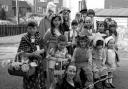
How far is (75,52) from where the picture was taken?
6312 mm

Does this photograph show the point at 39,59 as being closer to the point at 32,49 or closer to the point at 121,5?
the point at 32,49

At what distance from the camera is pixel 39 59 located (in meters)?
5.25

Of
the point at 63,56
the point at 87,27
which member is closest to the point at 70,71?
the point at 63,56

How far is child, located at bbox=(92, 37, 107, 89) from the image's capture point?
6898mm

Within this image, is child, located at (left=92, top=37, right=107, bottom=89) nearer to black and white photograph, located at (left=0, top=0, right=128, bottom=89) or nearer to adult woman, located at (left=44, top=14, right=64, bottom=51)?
black and white photograph, located at (left=0, top=0, right=128, bottom=89)

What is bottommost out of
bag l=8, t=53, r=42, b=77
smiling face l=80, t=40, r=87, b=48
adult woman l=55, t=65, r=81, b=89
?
adult woman l=55, t=65, r=81, b=89

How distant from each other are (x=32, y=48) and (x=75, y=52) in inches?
47.6

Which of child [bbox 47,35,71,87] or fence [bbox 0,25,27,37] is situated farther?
fence [bbox 0,25,27,37]

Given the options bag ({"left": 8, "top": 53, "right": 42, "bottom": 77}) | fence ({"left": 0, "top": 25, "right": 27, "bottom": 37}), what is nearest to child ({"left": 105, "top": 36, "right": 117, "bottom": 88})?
bag ({"left": 8, "top": 53, "right": 42, "bottom": 77})

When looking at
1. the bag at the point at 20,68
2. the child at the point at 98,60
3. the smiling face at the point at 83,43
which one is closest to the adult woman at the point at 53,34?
the smiling face at the point at 83,43

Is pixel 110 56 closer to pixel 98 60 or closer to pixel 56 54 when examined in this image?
pixel 98 60

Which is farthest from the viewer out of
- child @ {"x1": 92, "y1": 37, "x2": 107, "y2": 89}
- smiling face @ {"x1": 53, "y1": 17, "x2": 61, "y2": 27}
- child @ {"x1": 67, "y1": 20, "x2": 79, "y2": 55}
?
child @ {"x1": 67, "y1": 20, "x2": 79, "y2": 55}

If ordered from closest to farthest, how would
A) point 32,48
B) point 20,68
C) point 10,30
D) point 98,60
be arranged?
point 20,68 < point 32,48 < point 98,60 < point 10,30

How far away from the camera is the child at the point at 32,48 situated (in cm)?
536
